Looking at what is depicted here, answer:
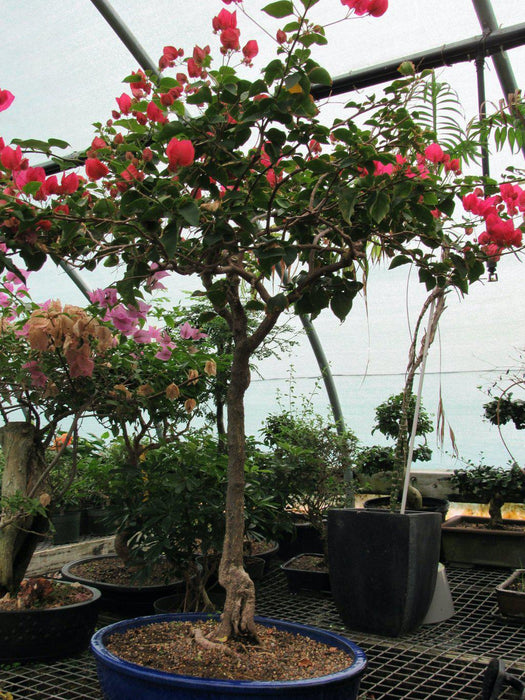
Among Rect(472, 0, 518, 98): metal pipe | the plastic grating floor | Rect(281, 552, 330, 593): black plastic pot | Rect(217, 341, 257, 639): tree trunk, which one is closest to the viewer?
Rect(217, 341, 257, 639): tree trunk

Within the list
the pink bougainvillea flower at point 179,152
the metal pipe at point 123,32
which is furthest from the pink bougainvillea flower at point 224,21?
the metal pipe at point 123,32

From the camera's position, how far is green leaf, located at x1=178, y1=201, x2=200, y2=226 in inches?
44.1

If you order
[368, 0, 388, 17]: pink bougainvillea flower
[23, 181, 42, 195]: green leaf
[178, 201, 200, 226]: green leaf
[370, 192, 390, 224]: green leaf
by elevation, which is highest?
[368, 0, 388, 17]: pink bougainvillea flower

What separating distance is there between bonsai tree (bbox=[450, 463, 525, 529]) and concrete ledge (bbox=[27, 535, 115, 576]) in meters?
2.34

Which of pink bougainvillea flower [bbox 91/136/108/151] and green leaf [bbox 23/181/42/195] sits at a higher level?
pink bougainvillea flower [bbox 91/136/108/151]

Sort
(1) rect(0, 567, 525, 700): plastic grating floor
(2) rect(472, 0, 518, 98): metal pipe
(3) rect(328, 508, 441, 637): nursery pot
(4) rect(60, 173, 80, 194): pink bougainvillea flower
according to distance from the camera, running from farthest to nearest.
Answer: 1. (2) rect(472, 0, 518, 98): metal pipe
2. (3) rect(328, 508, 441, 637): nursery pot
3. (1) rect(0, 567, 525, 700): plastic grating floor
4. (4) rect(60, 173, 80, 194): pink bougainvillea flower

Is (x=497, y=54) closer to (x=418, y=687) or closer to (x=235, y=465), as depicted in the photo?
(x=235, y=465)

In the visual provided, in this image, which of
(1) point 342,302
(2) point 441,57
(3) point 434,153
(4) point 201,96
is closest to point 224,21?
(4) point 201,96

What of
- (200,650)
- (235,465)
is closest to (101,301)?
(235,465)

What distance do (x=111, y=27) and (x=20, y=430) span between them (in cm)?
256

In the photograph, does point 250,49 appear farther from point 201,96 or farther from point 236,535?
point 236,535

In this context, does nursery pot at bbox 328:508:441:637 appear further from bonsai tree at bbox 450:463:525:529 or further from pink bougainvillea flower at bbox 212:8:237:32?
pink bougainvillea flower at bbox 212:8:237:32

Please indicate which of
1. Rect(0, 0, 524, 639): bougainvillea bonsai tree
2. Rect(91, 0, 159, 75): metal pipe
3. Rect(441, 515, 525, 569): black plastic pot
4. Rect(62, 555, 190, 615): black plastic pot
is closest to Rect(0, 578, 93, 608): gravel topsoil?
Rect(62, 555, 190, 615): black plastic pot

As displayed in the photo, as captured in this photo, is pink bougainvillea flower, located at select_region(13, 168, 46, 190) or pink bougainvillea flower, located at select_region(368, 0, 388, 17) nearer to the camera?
pink bougainvillea flower, located at select_region(368, 0, 388, 17)
